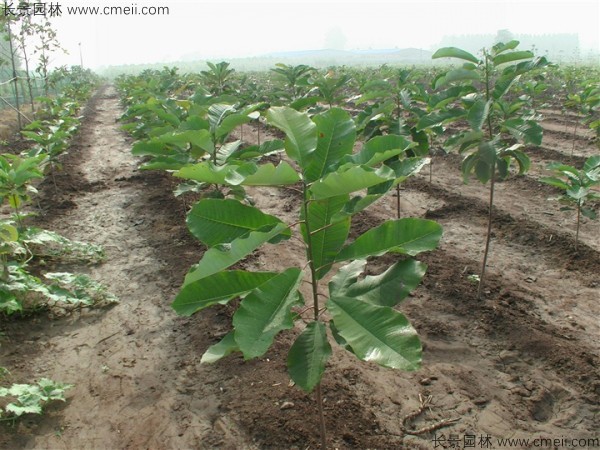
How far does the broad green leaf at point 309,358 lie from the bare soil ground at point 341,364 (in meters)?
0.96

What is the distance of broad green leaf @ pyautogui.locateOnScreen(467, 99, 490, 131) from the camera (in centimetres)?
321

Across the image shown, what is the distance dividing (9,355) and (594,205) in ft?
20.9

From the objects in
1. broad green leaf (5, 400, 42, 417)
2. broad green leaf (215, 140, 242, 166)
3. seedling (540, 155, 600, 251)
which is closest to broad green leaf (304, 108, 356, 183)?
broad green leaf (215, 140, 242, 166)

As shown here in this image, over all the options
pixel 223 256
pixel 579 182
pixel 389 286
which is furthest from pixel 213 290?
pixel 579 182

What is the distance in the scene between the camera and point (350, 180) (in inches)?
59.9

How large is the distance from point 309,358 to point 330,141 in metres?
0.84

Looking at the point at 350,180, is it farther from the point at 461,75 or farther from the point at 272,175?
the point at 461,75

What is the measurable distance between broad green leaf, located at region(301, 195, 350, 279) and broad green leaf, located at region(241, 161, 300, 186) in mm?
319

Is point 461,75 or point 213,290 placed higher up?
point 461,75

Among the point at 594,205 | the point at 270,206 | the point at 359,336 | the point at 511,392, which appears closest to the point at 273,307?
the point at 359,336

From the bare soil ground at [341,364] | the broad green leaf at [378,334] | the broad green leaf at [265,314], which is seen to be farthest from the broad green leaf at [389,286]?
Result: the bare soil ground at [341,364]

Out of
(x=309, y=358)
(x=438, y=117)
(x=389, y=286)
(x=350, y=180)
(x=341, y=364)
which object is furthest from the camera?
(x=438, y=117)

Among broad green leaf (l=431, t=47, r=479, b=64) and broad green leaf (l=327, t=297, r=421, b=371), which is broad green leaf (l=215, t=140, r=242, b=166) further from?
broad green leaf (l=327, t=297, r=421, b=371)

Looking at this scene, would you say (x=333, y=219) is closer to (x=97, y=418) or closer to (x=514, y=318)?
(x=97, y=418)
